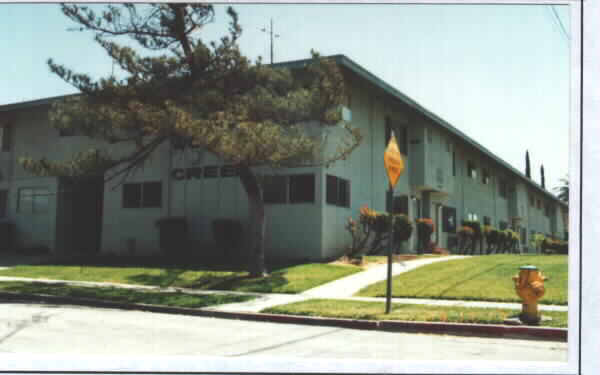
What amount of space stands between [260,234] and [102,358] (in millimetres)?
9955

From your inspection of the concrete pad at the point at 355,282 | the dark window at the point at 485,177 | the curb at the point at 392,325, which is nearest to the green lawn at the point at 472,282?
the concrete pad at the point at 355,282

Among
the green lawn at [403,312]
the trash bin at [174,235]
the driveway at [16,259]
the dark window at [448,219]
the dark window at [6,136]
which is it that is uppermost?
the dark window at [6,136]

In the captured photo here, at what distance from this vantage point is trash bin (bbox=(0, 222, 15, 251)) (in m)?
24.7

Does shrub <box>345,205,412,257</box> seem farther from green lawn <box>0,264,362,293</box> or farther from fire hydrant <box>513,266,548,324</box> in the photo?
fire hydrant <box>513,266,548,324</box>

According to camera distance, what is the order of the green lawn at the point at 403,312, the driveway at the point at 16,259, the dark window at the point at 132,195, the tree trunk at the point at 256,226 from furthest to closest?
the dark window at the point at 132,195 → the driveway at the point at 16,259 → the tree trunk at the point at 256,226 → the green lawn at the point at 403,312

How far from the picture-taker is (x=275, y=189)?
19.5m

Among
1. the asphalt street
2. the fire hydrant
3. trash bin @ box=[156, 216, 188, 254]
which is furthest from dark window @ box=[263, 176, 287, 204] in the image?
the fire hydrant

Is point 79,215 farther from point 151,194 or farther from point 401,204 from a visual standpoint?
point 401,204

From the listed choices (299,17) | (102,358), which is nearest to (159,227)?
(299,17)

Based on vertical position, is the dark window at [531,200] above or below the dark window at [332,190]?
above

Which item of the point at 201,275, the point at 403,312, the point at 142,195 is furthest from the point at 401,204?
the point at 403,312

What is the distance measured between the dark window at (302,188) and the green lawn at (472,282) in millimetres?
3897

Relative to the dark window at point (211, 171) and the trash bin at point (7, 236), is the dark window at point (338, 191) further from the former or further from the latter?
the trash bin at point (7, 236)

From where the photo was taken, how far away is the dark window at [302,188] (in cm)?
1881
